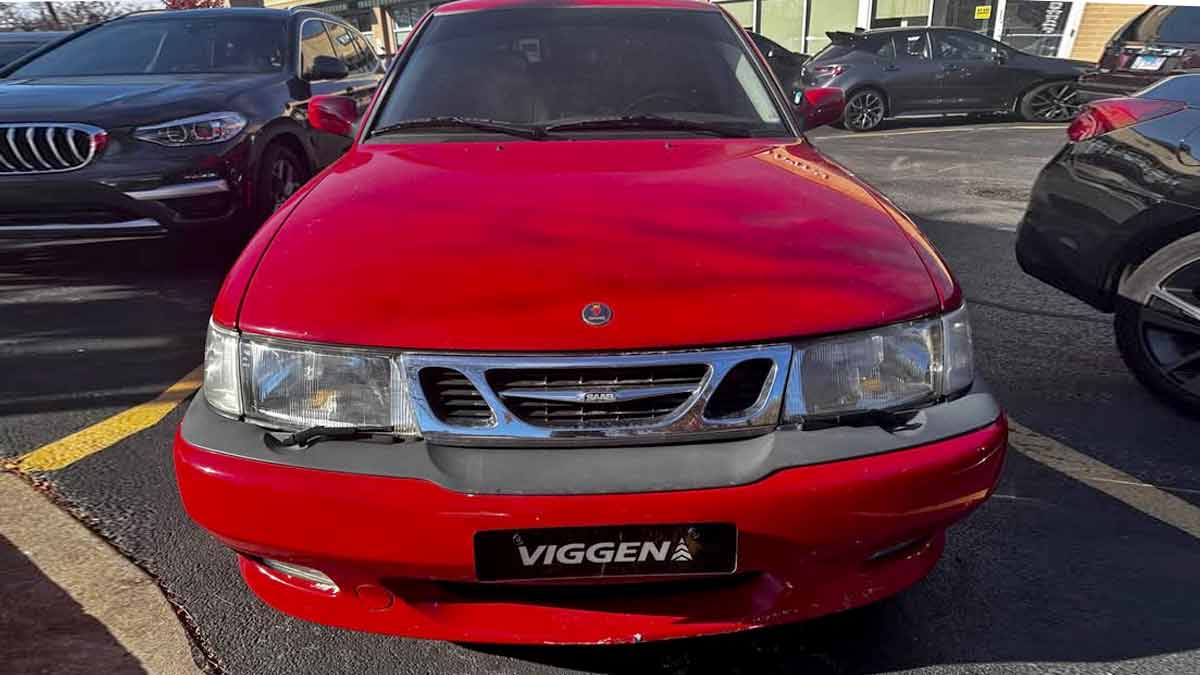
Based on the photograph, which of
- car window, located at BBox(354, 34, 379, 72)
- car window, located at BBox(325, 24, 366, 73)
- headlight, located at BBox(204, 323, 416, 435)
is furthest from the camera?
car window, located at BBox(354, 34, 379, 72)

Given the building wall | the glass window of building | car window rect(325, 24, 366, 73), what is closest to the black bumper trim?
car window rect(325, 24, 366, 73)

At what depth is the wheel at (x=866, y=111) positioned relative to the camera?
1231 centimetres

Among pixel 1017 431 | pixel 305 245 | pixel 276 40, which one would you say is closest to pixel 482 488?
pixel 305 245

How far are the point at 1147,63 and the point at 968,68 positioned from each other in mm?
2545

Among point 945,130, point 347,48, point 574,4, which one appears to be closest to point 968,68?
point 945,130

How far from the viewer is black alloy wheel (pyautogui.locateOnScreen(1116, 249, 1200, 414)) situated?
3.21m

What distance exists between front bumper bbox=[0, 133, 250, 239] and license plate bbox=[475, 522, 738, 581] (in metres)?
3.67

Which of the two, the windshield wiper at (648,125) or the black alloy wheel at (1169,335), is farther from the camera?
the black alloy wheel at (1169,335)

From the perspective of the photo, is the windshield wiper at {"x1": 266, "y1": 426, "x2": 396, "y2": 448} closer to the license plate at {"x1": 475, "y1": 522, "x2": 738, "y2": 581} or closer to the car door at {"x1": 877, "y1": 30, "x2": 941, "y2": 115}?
the license plate at {"x1": 475, "y1": 522, "x2": 738, "y2": 581}

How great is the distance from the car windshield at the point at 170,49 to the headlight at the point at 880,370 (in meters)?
4.89

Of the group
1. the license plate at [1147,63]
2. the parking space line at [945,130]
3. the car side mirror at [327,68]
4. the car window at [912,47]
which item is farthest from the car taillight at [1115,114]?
the car window at [912,47]

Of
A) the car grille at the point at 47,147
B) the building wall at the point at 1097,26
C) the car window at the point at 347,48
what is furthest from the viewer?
the building wall at the point at 1097,26

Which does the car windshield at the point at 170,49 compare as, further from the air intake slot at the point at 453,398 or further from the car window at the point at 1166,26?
the car window at the point at 1166,26

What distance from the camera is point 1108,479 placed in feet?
9.26
